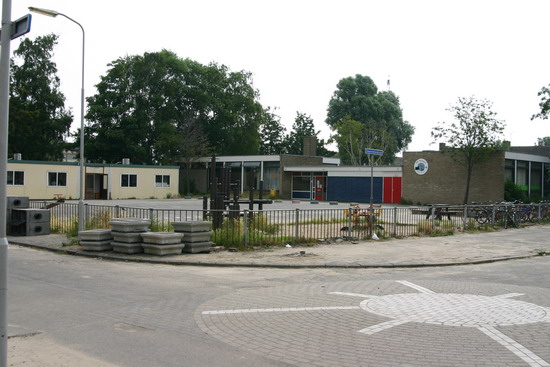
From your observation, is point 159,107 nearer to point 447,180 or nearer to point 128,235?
point 447,180

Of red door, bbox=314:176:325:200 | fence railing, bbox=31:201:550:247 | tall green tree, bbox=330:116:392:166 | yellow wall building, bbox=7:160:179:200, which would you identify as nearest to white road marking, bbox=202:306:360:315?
fence railing, bbox=31:201:550:247

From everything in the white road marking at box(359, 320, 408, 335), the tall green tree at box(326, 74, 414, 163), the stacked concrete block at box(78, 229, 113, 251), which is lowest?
the white road marking at box(359, 320, 408, 335)

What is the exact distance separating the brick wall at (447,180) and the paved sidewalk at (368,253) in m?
20.8

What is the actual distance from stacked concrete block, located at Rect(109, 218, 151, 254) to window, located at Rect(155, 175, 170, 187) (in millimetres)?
39115

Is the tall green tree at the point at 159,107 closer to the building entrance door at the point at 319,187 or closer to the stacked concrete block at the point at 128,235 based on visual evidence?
the building entrance door at the point at 319,187

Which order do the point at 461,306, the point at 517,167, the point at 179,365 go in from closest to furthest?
the point at 179,365 < the point at 461,306 < the point at 517,167

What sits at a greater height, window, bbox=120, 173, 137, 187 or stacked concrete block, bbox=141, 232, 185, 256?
window, bbox=120, 173, 137, 187

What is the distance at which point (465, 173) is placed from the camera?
136 ft

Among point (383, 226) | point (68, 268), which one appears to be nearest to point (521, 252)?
point (383, 226)

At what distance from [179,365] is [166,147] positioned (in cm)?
6012

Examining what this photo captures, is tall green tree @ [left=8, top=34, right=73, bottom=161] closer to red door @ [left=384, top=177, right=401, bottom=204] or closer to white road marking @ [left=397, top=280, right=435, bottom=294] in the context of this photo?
red door @ [left=384, top=177, right=401, bottom=204]

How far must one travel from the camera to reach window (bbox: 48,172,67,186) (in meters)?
44.8

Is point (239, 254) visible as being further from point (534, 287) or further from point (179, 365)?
point (179, 365)

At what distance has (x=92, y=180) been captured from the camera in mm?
48844
